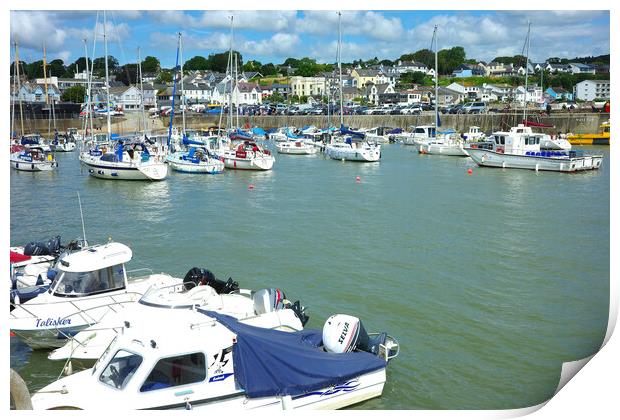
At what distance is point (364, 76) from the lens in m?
125

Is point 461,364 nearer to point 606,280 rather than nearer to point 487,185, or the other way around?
point 606,280

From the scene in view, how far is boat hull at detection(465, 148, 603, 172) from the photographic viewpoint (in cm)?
3638

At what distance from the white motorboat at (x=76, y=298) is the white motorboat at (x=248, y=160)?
25.4 m

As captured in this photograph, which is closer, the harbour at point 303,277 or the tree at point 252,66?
the harbour at point 303,277

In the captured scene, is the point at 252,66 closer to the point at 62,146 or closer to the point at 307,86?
the point at 307,86

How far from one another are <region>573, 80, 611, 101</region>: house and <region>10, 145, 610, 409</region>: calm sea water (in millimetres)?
71146

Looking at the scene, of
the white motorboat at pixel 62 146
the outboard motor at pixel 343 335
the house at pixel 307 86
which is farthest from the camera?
the house at pixel 307 86

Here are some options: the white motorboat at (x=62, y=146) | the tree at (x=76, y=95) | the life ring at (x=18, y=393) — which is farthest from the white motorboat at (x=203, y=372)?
the tree at (x=76, y=95)

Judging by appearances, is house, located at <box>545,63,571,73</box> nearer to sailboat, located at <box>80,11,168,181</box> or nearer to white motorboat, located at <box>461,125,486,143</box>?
white motorboat, located at <box>461,125,486,143</box>

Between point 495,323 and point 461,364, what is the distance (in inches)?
80.5

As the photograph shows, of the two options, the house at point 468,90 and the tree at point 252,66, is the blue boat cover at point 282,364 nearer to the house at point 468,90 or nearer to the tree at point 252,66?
the house at point 468,90

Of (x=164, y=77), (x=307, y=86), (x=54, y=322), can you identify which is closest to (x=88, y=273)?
(x=54, y=322)

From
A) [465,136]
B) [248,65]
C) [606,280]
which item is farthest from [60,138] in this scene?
[248,65]

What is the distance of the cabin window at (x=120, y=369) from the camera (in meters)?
8.22
